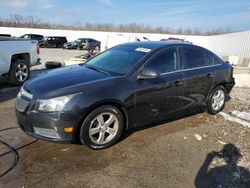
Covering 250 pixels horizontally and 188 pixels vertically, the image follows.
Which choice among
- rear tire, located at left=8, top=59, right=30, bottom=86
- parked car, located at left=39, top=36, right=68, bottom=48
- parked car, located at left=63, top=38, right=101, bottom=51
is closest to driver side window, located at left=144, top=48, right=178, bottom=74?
rear tire, located at left=8, top=59, right=30, bottom=86

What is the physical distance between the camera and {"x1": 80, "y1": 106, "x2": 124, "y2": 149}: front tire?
4.14m

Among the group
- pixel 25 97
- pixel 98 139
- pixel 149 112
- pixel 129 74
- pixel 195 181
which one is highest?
pixel 129 74

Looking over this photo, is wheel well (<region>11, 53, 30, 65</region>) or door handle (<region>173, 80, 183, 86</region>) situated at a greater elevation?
wheel well (<region>11, 53, 30, 65</region>)

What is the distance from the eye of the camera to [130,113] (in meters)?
4.53

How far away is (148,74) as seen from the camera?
182 inches

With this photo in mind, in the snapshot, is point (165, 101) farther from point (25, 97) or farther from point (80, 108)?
point (25, 97)

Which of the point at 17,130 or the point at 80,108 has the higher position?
the point at 80,108

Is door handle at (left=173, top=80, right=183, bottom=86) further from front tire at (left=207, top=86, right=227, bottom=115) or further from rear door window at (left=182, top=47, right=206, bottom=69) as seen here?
front tire at (left=207, top=86, right=227, bottom=115)

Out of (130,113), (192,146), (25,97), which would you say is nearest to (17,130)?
(25,97)

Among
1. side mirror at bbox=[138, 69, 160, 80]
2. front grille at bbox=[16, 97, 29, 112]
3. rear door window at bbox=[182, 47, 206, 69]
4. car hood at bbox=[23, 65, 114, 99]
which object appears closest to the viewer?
car hood at bbox=[23, 65, 114, 99]

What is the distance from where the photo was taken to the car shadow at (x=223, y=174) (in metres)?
3.66

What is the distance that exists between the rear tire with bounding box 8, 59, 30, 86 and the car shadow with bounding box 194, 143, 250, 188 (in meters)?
6.39

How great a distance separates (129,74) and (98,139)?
112 cm

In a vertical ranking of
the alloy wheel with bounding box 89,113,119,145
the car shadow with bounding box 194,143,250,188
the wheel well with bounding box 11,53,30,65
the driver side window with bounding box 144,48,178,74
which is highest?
the driver side window with bounding box 144,48,178,74
